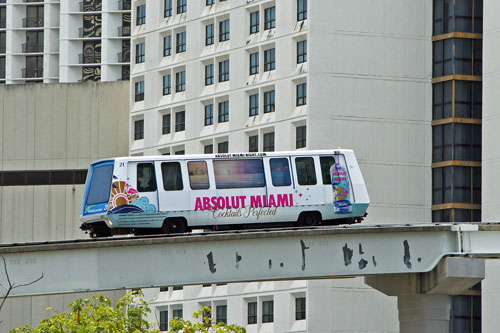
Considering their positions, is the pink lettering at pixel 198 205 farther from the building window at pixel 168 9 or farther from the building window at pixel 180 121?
the building window at pixel 168 9

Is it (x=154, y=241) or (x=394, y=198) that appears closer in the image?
(x=154, y=241)

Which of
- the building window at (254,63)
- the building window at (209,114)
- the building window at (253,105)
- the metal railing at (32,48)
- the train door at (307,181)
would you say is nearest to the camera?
the train door at (307,181)

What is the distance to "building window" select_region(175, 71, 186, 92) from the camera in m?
102

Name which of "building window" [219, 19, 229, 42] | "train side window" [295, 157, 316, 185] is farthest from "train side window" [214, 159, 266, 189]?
"building window" [219, 19, 229, 42]

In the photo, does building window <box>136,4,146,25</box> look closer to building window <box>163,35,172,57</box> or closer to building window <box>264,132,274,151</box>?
building window <box>163,35,172,57</box>

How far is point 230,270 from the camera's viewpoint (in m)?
49.3

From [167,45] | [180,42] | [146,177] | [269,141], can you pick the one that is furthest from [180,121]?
[146,177]

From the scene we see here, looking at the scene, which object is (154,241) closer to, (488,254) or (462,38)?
(488,254)

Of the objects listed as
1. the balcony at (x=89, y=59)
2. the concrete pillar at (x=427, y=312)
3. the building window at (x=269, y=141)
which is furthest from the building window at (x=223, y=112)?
the balcony at (x=89, y=59)

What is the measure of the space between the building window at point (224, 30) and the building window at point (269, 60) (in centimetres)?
374

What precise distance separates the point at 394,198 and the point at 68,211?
22.7m

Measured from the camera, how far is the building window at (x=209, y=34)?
9988 centimetres

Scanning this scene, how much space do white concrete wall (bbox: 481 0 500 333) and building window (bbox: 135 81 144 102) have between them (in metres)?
23.1

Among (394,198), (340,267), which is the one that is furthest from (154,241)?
(394,198)
